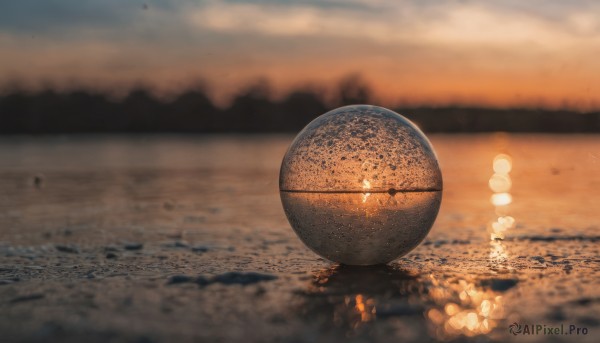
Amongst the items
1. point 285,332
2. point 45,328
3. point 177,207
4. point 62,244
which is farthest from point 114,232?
point 285,332

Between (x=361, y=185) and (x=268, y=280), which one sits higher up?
(x=361, y=185)

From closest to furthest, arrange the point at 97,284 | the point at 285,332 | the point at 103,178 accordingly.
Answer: the point at 285,332 → the point at 97,284 → the point at 103,178

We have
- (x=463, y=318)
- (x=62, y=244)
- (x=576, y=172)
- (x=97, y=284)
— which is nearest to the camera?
(x=463, y=318)

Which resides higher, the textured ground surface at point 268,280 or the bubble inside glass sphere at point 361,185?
the bubble inside glass sphere at point 361,185

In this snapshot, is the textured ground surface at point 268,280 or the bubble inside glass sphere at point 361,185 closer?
the textured ground surface at point 268,280

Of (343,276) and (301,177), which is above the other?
(301,177)

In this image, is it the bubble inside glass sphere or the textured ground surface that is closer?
the textured ground surface

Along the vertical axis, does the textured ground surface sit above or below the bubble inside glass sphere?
below

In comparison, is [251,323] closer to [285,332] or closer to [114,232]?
[285,332]
